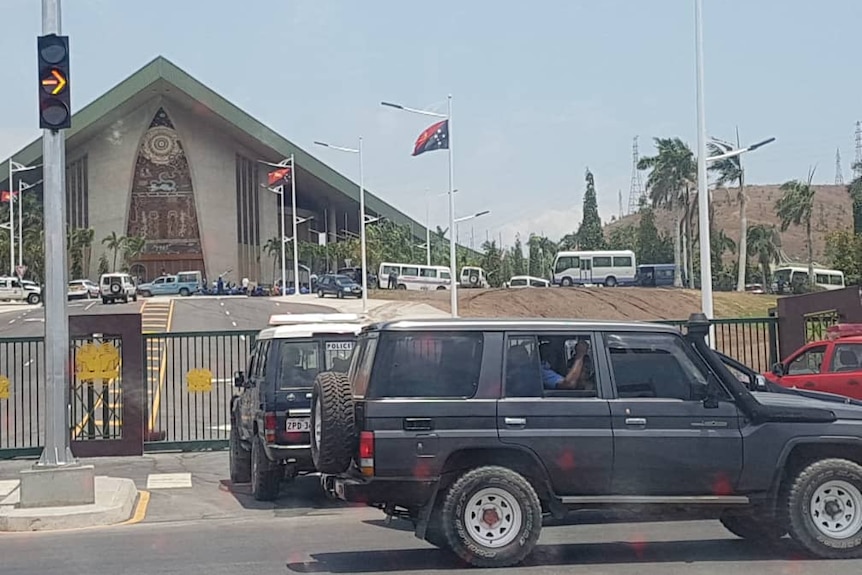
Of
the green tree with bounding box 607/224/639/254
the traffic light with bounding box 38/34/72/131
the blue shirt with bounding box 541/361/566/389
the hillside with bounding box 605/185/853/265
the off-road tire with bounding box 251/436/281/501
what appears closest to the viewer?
the blue shirt with bounding box 541/361/566/389

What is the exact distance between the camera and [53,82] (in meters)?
12.1

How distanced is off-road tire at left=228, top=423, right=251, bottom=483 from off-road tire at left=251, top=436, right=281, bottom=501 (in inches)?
55.4

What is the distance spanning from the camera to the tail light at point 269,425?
12.0 metres

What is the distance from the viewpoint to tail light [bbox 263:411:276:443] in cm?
1200

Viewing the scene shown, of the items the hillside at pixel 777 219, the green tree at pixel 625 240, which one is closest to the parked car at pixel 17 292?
the green tree at pixel 625 240

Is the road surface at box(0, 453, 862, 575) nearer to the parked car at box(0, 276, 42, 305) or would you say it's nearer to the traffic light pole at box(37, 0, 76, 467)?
the traffic light pole at box(37, 0, 76, 467)

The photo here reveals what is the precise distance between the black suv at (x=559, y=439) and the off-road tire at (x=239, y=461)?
606 cm

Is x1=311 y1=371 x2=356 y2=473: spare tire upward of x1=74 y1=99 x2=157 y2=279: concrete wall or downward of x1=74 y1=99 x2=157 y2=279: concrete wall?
downward

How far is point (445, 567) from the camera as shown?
8.41m

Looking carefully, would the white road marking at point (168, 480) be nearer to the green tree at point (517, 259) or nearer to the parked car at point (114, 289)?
the parked car at point (114, 289)

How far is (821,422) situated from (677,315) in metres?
46.2

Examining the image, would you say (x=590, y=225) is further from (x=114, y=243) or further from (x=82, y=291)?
(x=82, y=291)

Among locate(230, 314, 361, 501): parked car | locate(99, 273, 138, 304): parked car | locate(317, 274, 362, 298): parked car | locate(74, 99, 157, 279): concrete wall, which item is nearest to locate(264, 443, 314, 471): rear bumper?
locate(230, 314, 361, 501): parked car

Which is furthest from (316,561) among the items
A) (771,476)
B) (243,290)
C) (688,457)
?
(243,290)
